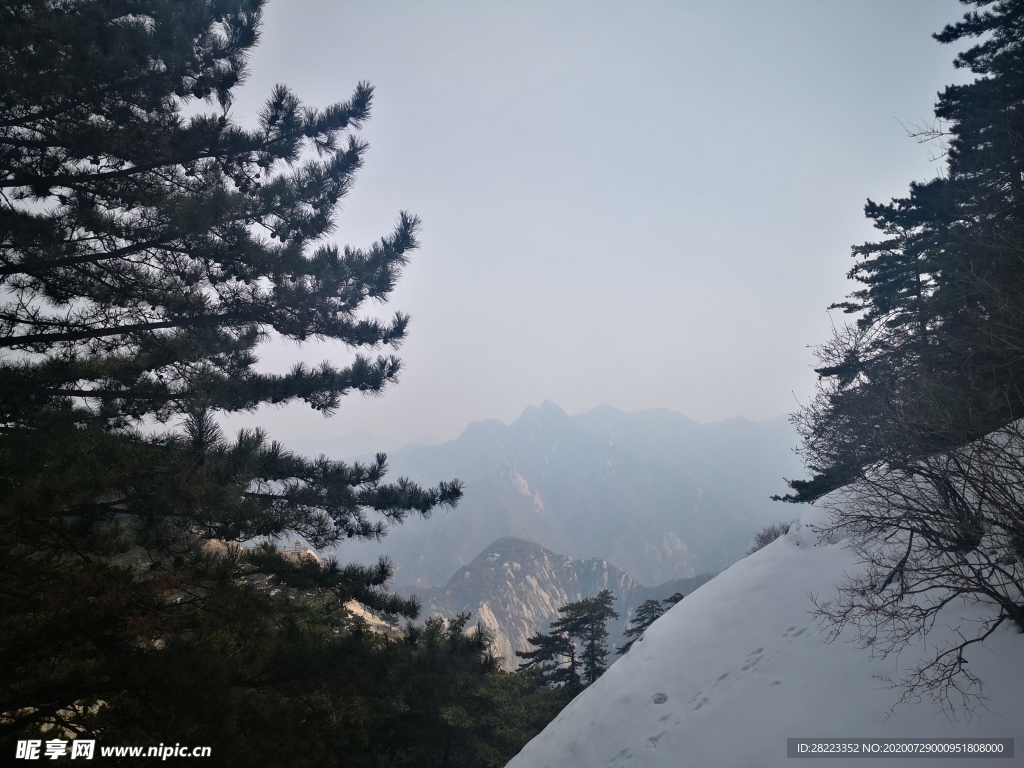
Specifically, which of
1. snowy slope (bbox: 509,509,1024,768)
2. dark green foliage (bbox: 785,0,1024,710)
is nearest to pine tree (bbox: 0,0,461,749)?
snowy slope (bbox: 509,509,1024,768)

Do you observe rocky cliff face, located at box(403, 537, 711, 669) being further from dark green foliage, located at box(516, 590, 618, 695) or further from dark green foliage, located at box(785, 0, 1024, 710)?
dark green foliage, located at box(785, 0, 1024, 710)

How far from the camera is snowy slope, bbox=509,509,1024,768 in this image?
5.47 m

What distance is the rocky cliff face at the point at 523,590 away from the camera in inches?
5709

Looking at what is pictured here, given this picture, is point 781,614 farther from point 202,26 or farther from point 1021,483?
point 202,26

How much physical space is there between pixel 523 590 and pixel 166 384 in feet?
563

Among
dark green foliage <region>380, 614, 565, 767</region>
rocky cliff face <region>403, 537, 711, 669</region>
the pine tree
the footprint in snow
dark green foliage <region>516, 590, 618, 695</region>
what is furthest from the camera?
rocky cliff face <region>403, 537, 711, 669</region>

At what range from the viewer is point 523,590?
16188 centimetres

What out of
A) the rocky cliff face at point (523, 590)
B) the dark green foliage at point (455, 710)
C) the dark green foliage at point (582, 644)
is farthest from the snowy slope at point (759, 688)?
the rocky cliff face at point (523, 590)

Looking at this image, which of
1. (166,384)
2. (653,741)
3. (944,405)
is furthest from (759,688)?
(166,384)

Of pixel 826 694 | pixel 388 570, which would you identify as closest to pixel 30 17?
pixel 388 570

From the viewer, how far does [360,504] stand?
757 centimetres

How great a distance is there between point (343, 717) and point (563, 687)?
20.4 metres

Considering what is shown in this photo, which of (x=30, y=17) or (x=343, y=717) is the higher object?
(x=30, y=17)

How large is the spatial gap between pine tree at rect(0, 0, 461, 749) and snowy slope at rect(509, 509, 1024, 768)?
440cm
